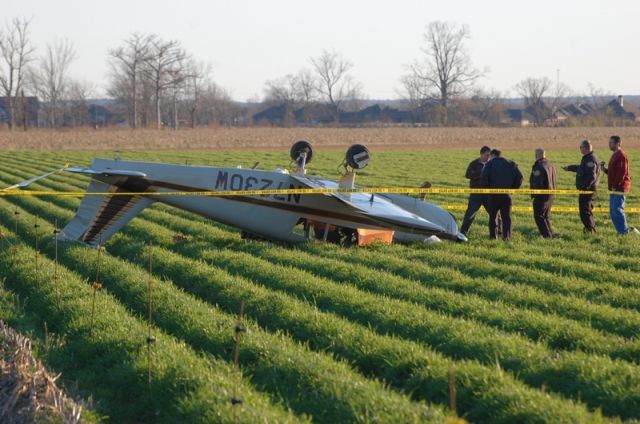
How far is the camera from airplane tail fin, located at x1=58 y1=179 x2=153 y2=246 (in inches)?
592

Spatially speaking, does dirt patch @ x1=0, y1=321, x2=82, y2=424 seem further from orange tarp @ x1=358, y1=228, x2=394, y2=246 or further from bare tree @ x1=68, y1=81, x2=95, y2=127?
bare tree @ x1=68, y1=81, x2=95, y2=127

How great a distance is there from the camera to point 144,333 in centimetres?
929

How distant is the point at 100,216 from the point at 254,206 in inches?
102

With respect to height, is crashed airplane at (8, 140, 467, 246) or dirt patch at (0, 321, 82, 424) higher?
crashed airplane at (8, 140, 467, 246)

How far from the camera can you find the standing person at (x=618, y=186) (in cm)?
1653

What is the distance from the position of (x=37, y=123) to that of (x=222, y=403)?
153m

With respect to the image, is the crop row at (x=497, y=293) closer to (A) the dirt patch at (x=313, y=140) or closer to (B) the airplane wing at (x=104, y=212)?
(B) the airplane wing at (x=104, y=212)

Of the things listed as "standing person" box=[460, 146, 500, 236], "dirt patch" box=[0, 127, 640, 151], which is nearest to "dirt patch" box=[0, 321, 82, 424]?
"standing person" box=[460, 146, 500, 236]

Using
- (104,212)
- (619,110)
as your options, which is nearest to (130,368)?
(104,212)

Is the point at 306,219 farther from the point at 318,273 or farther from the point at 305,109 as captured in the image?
the point at 305,109

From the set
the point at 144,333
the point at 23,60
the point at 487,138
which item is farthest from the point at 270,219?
the point at 23,60

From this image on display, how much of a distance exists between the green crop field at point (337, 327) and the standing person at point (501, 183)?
38cm

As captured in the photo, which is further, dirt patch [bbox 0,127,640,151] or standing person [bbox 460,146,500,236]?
dirt patch [bbox 0,127,640,151]

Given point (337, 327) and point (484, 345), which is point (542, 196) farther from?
point (484, 345)
